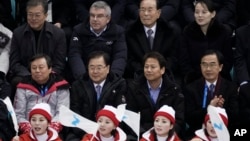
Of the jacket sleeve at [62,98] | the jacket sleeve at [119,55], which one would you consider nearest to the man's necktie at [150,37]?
the jacket sleeve at [119,55]

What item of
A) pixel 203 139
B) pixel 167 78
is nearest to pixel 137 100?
pixel 167 78

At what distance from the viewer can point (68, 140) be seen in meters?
9.56

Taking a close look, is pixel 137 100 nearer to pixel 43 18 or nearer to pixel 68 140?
pixel 68 140

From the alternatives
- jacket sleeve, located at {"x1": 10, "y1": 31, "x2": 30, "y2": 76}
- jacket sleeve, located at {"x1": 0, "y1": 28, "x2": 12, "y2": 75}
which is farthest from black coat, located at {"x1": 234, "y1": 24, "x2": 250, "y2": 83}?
jacket sleeve, located at {"x1": 0, "y1": 28, "x2": 12, "y2": 75}

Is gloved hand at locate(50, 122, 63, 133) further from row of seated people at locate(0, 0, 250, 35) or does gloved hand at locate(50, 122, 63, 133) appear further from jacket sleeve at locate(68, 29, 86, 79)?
row of seated people at locate(0, 0, 250, 35)

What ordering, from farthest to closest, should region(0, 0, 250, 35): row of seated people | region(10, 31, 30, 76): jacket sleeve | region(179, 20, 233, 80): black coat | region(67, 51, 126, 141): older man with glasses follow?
region(0, 0, 250, 35): row of seated people → region(179, 20, 233, 80): black coat → region(10, 31, 30, 76): jacket sleeve → region(67, 51, 126, 141): older man with glasses

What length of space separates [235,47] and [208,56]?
3.28 feet

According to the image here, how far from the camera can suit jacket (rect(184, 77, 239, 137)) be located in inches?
388

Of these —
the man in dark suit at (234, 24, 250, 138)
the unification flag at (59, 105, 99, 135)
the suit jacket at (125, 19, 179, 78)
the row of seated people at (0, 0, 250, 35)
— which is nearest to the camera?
the unification flag at (59, 105, 99, 135)

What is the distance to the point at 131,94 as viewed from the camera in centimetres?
986

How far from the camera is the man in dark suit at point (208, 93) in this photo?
9.88m

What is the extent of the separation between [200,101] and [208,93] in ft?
0.46

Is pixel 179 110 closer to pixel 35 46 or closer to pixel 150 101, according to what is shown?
pixel 150 101

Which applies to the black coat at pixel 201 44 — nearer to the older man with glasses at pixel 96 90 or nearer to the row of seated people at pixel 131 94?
the row of seated people at pixel 131 94
